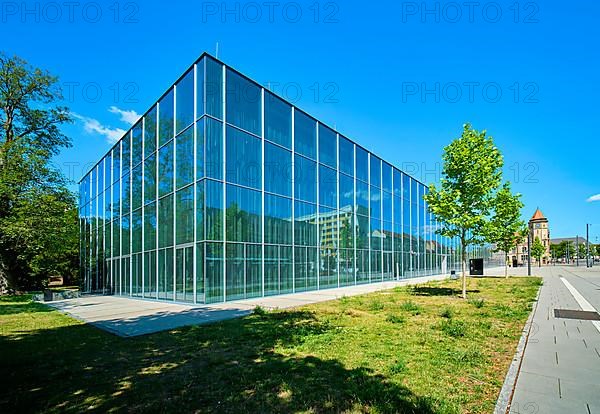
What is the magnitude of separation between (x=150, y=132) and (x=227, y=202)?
9.04 m

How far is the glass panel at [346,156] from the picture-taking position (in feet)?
98.8

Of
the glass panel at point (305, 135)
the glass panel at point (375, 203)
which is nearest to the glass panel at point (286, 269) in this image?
the glass panel at point (305, 135)

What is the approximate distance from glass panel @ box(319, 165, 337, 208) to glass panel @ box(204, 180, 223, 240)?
10081mm

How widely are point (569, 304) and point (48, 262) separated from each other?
153ft

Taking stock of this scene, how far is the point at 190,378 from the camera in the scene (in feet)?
19.6

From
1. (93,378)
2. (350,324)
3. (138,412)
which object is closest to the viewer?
(138,412)

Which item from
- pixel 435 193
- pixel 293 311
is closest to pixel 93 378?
pixel 293 311

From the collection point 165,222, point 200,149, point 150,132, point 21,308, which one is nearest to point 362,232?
point 165,222

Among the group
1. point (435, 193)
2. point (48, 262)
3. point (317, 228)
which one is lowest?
point (48, 262)

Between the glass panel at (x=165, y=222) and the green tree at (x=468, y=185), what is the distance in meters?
14.5

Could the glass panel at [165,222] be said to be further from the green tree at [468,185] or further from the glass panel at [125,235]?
the green tree at [468,185]

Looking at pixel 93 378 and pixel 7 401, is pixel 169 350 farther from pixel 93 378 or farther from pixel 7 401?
pixel 7 401

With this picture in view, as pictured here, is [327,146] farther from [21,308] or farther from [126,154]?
[21,308]

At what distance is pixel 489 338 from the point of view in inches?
329
